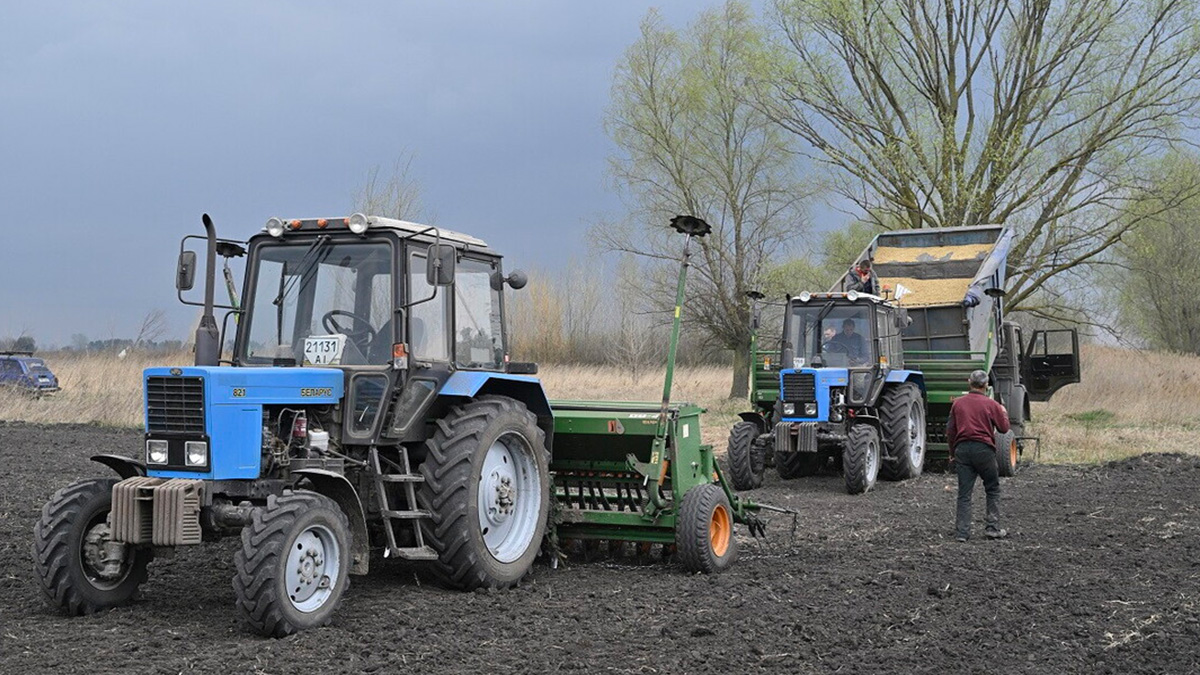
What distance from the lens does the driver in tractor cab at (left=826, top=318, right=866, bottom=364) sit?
48.0ft

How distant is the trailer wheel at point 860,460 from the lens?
1345 centimetres

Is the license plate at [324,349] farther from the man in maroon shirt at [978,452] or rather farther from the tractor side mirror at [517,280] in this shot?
the man in maroon shirt at [978,452]

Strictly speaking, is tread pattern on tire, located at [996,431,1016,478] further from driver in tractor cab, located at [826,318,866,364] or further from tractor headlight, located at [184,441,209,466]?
tractor headlight, located at [184,441,209,466]

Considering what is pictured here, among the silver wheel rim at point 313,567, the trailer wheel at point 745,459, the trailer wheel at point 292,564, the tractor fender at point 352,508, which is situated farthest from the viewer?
the trailer wheel at point 745,459

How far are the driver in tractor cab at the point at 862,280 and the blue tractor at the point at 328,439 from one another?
972cm

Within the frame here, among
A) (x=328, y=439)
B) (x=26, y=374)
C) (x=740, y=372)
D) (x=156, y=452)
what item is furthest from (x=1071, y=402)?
(x=156, y=452)

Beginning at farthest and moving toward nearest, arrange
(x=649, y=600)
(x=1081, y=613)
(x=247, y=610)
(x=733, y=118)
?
(x=733, y=118) → (x=649, y=600) → (x=1081, y=613) → (x=247, y=610)

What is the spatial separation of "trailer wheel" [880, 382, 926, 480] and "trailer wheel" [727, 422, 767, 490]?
1.61 meters

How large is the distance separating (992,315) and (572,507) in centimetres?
1032

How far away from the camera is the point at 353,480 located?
720 cm

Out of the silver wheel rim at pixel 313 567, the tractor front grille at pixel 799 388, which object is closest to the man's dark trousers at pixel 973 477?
the tractor front grille at pixel 799 388

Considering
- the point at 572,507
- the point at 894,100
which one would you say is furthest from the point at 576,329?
the point at 572,507

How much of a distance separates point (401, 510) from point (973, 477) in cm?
528

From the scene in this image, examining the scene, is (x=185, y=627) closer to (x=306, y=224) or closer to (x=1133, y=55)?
(x=306, y=224)
